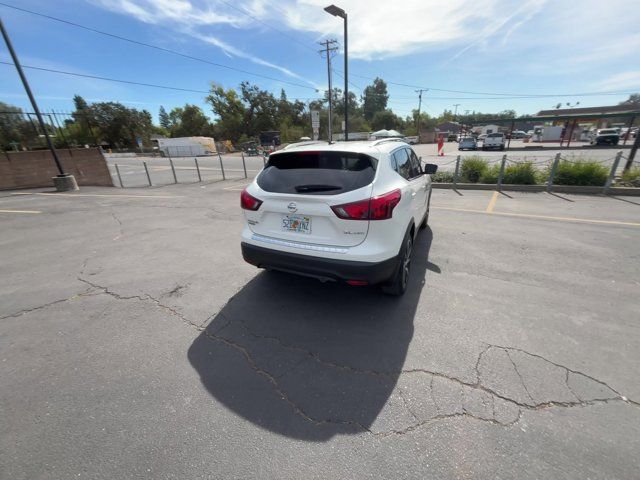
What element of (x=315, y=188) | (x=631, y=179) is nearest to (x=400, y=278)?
(x=315, y=188)

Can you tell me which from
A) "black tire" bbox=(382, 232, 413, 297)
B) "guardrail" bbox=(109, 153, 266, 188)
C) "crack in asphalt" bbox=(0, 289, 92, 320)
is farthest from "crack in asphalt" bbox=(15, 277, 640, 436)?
"guardrail" bbox=(109, 153, 266, 188)

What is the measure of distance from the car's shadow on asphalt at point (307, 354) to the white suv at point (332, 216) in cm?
54

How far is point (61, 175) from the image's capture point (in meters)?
13.1

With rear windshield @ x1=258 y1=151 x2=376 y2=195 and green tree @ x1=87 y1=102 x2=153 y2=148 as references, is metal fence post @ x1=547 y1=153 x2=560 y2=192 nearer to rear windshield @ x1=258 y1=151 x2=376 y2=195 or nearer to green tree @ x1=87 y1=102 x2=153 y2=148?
rear windshield @ x1=258 y1=151 x2=376 y2=195

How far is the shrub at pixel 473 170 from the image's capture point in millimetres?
10789

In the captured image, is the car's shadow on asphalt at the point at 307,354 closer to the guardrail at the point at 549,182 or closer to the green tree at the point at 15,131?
the guardrail at the point at 549,182

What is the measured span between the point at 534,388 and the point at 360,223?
1947 millimetres

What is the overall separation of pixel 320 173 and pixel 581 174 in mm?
10546

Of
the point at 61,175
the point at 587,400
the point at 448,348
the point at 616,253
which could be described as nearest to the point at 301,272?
the point at 448,348

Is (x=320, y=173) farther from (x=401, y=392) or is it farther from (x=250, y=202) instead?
(x=401, y=392)

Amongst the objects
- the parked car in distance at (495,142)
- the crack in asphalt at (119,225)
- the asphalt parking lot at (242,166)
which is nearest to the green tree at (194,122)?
the asphalt parking lot at (242,166)

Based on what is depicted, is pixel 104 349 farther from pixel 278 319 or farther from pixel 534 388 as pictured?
pixel 534 388

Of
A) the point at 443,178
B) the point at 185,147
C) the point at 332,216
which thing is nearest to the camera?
the point at 332,216

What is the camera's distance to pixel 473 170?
10.8m
